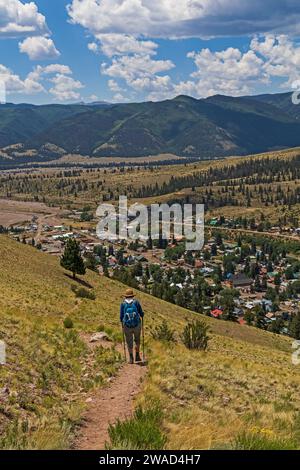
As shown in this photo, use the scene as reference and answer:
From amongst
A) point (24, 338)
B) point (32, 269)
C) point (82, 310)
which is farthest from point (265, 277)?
point (24, 338)

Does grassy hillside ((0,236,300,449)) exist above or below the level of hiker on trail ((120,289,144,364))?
below

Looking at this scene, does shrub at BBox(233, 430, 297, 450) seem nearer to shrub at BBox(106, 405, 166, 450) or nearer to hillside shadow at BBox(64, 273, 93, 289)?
shrub at BBox(106, 405, 166, 450)

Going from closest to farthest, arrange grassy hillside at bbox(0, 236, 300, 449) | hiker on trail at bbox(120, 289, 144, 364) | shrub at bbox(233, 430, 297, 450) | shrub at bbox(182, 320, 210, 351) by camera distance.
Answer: shrub at bbox(233, 430, 297, 450)
grassy hillside at bbox(0, 236, 300, 449)
hiker on trail at bbox(120, 289, 144, 364)
shrub at bbox(182, 320, 210, 351)

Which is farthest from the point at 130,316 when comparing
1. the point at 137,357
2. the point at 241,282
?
the point at 241,282

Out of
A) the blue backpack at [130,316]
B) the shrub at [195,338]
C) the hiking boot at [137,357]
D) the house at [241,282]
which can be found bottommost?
the house at [241,282]

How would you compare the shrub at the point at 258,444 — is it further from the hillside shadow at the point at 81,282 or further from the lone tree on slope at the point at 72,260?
the lone tree on slope at the point at 72,260

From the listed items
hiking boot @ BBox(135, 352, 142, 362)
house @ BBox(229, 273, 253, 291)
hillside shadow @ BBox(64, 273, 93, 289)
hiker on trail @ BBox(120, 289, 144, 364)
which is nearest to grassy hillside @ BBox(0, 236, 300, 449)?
hiking boot @ BBox(135, 352, 142, 362)

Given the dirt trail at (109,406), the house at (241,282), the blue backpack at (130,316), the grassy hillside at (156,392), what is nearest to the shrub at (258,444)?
the grassy hillside at (156,392)
